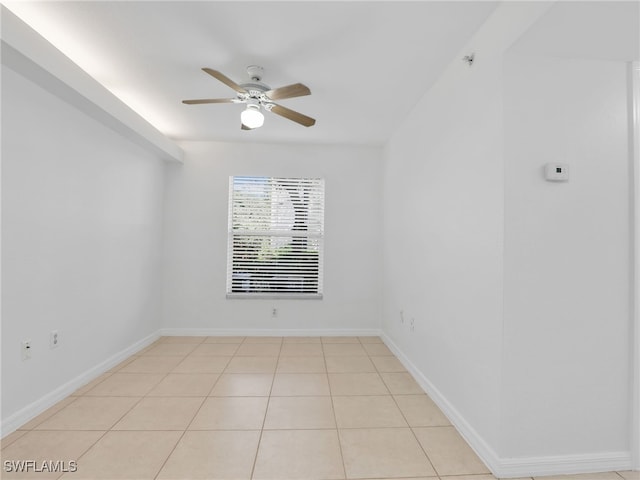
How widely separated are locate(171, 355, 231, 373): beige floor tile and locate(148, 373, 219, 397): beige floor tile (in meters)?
0.09

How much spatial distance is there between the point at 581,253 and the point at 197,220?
3.82 m

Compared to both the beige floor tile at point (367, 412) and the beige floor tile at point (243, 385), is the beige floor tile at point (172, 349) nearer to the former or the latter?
the beige floor tile at point (243, 385)

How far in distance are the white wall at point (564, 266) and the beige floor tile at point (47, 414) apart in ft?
9.27

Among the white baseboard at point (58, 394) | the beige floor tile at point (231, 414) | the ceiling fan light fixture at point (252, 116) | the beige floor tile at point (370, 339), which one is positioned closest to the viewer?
the white baseboard at point (58, 394)

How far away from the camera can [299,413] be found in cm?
220

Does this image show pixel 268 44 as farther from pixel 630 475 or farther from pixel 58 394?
pixel 630 475

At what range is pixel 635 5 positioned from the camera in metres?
1.37

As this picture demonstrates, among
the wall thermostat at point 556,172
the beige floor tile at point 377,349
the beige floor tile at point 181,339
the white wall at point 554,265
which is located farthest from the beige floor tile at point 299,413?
the wall thermostat at point 556,172

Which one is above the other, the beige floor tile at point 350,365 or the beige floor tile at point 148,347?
the beige floor tile at point 350,365

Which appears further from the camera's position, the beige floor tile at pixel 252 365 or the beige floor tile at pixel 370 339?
the beige floor tile at pixel 370 339

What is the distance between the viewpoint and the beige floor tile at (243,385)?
250 cm

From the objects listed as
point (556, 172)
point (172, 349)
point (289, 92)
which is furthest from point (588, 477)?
point (172, 349)

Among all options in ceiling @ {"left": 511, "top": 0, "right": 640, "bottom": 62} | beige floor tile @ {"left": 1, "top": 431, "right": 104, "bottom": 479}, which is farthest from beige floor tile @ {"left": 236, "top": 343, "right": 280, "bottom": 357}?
ceiling @ {"left": 511, "top": 0, "right": 640, "bottom": 62}

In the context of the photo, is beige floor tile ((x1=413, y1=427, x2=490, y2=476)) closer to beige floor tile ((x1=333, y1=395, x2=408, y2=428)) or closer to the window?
beige floor tile ((x1=333, y1=395, x2=408, y2=428))
